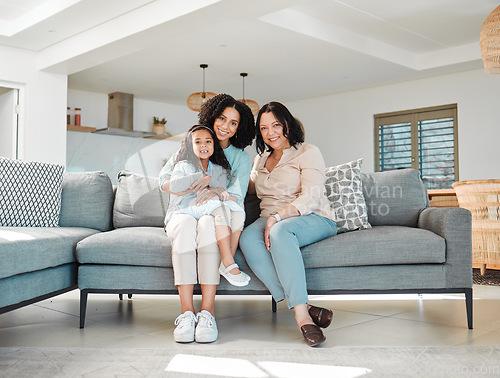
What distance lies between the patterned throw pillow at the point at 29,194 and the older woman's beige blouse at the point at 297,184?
1.16m

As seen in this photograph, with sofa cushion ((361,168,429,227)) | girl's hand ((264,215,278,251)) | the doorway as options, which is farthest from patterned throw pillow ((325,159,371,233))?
the doorway

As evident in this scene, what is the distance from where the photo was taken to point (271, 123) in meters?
2.39

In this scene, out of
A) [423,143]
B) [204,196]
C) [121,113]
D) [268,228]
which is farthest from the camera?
[121,113]

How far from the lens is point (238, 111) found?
246 cm

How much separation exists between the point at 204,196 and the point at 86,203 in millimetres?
910

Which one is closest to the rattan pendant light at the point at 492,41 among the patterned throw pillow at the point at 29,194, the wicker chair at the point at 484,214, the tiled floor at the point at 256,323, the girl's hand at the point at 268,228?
the wicker chair at the point at 484,214

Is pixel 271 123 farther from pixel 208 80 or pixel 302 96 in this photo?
pixel 302 96

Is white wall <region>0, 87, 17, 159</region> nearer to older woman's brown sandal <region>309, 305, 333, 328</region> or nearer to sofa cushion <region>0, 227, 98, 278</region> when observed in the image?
sofa cushion <region>0, 227, 98, 278</region>

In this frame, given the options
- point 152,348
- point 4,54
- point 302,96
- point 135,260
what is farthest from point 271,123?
point 302,96

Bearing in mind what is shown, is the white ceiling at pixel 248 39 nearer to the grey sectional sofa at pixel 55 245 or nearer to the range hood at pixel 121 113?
the range hood at pixel 121 113

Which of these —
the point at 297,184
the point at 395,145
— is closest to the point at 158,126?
the point at 395,145

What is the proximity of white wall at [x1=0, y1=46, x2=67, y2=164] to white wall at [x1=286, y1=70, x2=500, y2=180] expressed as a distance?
4.17 m

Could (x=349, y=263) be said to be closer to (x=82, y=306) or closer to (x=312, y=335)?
(x=312, y=335)

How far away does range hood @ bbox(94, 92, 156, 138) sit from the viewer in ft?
26.0
